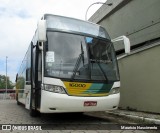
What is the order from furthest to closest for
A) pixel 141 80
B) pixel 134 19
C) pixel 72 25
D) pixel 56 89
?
pixel 134 19, pixel 141 80, pixel 72 25, pixel 56 89

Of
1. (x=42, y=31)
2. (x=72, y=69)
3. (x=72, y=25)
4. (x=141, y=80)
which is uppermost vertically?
(x=72, y=25)

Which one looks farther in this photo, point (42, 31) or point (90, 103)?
point (90, 103)

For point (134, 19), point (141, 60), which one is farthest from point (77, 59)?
point (134, 19)

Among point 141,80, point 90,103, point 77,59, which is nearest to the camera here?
point 90,103

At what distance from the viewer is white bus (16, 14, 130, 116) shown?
861 centimetres

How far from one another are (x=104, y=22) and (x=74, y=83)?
389 inches

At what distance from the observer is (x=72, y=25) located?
388 inches

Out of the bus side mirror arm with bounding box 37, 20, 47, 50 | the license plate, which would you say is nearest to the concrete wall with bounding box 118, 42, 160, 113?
the license plate

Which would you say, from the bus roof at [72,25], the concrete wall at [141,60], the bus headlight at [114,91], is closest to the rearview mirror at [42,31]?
the bus roof at [72,25]

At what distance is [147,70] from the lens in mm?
11438

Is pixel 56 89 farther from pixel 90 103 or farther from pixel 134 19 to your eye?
pixel 134 19

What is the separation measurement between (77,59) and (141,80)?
145 inches

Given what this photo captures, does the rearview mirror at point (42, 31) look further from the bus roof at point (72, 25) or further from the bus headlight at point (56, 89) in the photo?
the bus headlight at point (56, 89)

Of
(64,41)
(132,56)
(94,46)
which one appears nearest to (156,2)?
(132,56)
